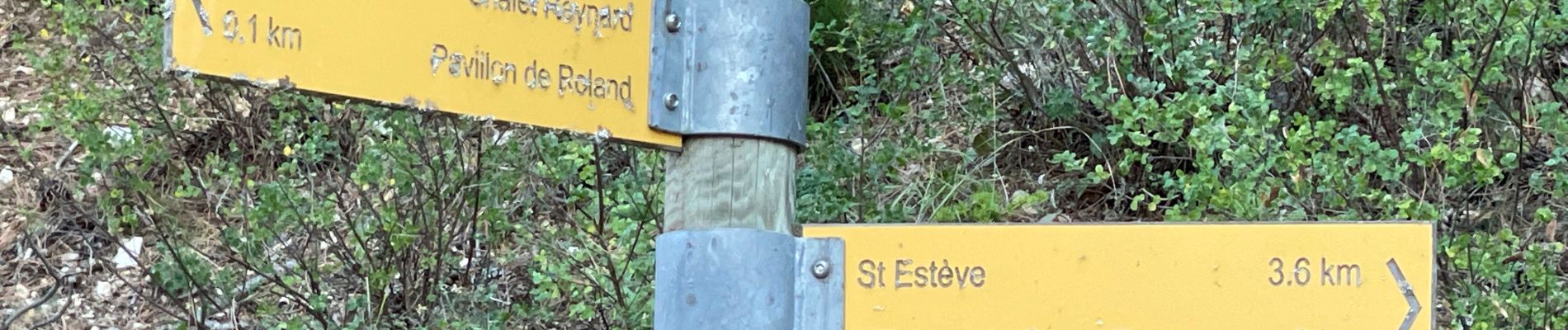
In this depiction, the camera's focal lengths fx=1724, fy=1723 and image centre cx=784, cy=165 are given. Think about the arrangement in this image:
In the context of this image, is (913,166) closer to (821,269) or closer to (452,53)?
(821,269)

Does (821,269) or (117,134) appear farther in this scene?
(117,134)

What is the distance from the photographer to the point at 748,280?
6.84 feet

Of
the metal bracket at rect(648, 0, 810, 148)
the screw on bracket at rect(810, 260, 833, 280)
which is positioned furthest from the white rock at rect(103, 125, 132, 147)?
the screw on bracket at rect(810, 260, 833, 280)

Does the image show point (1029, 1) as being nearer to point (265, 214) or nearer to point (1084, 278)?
point (265, 214)

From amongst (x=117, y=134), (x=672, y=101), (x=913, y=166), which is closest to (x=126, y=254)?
(x=117, y=134)

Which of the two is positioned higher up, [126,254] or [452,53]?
[452,53]

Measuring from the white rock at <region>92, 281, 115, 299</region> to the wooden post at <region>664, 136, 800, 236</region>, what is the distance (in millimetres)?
4166

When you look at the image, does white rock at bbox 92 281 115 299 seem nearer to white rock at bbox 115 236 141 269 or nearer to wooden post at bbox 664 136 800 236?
white rock at bbox 115 236 141 269

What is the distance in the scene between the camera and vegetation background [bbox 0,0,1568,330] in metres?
4.29

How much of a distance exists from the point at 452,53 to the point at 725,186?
0.39 meters

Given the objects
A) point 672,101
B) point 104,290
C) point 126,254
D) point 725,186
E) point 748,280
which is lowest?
point 104,290

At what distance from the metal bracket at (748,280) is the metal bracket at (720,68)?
0.14 m

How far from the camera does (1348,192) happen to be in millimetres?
4227

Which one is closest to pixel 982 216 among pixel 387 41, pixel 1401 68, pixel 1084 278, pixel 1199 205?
pixel 1199 205
